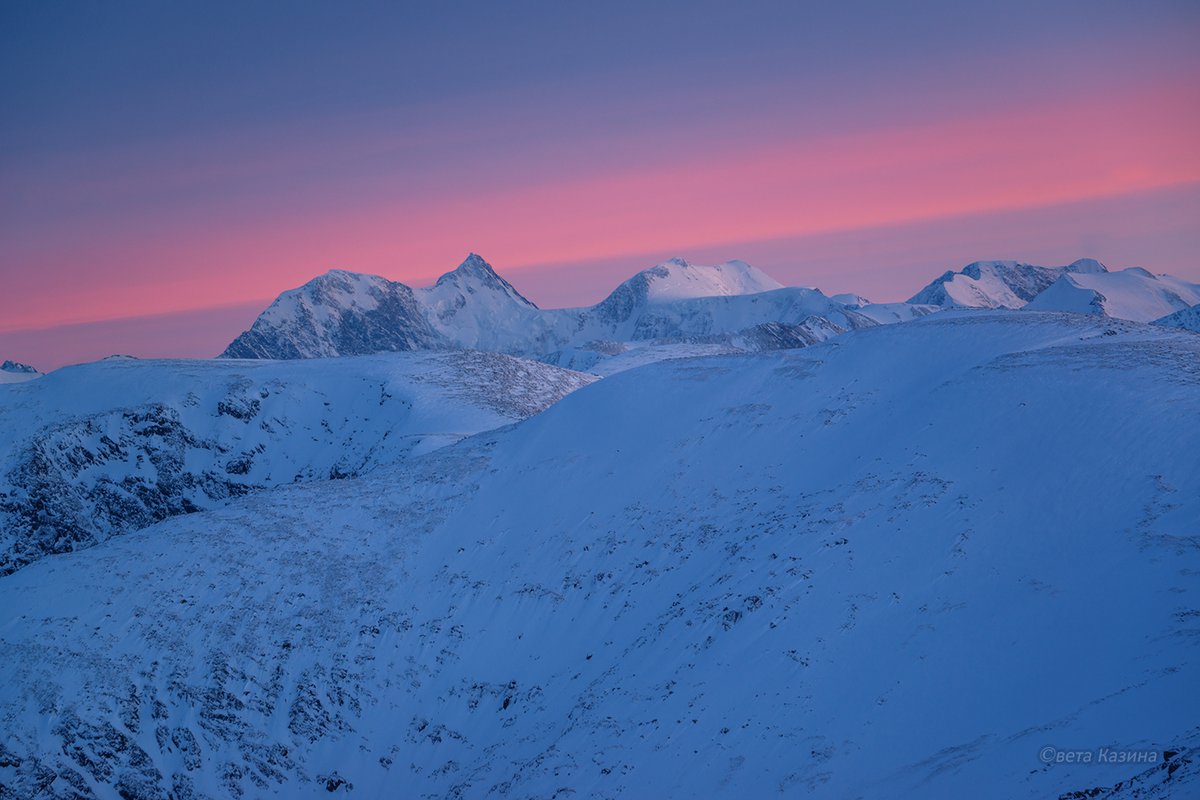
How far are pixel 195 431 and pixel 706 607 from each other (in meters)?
63.8

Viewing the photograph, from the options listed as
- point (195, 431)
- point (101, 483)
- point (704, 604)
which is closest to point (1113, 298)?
point (195, 431)

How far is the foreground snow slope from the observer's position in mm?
21016

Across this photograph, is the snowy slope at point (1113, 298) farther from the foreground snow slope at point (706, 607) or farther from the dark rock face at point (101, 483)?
the dark rock face at point (101, 483)

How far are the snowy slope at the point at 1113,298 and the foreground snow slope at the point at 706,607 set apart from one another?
15008cm

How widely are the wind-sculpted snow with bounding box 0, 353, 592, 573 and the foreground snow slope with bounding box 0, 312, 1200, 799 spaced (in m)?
26.8

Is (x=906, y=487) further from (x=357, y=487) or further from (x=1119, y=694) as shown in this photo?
(x=357, y=487)

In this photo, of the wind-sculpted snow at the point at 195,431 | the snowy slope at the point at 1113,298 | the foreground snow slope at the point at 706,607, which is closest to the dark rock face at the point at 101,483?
the wind-sculpted snow at the point at 195,431

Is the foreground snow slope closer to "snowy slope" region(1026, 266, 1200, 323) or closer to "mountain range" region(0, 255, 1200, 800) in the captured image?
"mountain range" region(0, 255, 1200, 800)

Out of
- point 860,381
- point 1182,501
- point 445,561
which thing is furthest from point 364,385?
point 1182,501

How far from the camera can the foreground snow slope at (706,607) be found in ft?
68.9

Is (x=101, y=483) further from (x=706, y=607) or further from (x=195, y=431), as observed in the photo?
(x=706, y=607)

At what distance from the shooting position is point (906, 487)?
3138 centimetres

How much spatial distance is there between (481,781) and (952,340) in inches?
1343

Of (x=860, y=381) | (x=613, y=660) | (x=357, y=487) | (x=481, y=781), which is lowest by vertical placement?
(x=481, y=781)
